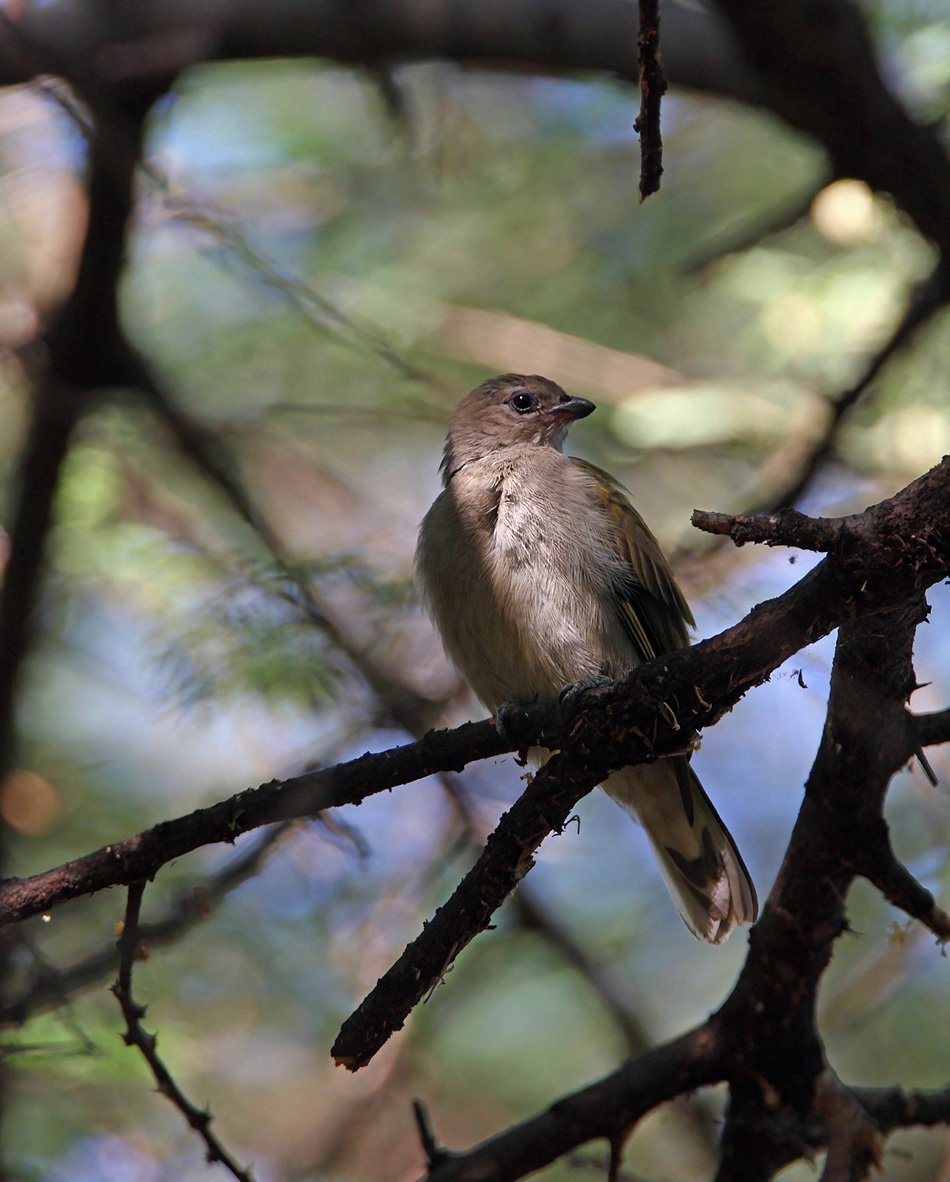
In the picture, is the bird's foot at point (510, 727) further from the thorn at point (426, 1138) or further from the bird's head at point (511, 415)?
the bird's head at point (511, 415)

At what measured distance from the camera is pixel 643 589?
458 centimetres

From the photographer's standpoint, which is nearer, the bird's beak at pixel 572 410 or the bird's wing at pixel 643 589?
the bird's wing at pixel 643 589

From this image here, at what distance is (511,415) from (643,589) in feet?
4.96

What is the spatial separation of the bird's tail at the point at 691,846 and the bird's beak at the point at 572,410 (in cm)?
191

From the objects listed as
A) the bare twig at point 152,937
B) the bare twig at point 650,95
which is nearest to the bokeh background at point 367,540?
the bare twig at point 152,937

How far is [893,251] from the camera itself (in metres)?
5.98

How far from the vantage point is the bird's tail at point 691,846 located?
440cm

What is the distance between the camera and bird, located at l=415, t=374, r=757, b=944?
4316 millimetres

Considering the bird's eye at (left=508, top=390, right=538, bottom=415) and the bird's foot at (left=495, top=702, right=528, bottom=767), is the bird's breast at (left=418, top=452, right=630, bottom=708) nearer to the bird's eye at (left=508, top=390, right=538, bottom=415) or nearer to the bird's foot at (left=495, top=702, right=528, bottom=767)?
the bird's foot at (left=495, top=702, right=528, bottom=767)

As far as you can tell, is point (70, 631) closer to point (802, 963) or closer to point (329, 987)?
point (329, 987)

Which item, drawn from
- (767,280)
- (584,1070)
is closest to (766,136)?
(767,280)

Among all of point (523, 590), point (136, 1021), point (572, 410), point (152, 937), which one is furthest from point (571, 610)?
point (136, 1021)

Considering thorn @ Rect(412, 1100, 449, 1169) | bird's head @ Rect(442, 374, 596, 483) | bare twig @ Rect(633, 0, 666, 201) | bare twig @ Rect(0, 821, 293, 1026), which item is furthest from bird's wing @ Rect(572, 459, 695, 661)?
bare twig @ Rect(633, 0, 666, 201)

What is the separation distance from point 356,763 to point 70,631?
155 inches
